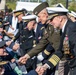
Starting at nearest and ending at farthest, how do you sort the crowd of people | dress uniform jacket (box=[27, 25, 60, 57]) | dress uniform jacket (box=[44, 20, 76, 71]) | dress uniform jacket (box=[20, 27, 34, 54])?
dress uniform jacket (box=[44, 20, 76, 71]) → the crowd of people → dress uniform jacket (box=[27, 25, 60, 57]) → dress uniform jacket (box=[20, 27, 34, 54])

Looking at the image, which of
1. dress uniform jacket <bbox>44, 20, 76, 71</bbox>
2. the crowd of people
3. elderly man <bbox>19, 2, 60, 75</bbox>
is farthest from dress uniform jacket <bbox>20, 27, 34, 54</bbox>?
dress uniform jacket <bbox>44, 20, 76, 71</bbox>

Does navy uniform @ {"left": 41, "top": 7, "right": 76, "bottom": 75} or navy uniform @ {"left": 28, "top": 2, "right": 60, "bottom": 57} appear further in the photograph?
navy uniform @ {"left": 28, "top": 2, "right": 60, "bottom": 57}

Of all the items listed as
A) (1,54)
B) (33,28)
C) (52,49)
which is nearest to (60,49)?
(52,49)

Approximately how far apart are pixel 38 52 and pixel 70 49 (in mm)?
1441

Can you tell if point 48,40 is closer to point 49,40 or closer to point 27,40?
point 49,40

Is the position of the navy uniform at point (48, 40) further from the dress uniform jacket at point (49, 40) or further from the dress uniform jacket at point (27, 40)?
the dress uniform jacket at point (27, 40)

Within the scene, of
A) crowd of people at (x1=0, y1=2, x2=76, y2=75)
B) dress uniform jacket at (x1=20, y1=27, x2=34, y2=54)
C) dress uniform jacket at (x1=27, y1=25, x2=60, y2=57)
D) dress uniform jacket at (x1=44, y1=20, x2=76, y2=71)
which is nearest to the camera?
dress uniform jacket at (x1=44, y1=20, x2=76, y2=71)

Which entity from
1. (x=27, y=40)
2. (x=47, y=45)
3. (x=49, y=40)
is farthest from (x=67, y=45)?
(x=27, y=40)

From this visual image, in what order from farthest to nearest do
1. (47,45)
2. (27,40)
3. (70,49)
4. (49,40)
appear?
(27,40) < (47,45) < (49,40) < (70,49)

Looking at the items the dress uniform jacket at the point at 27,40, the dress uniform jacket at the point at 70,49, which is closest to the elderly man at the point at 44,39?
the dress uniform jacket at the point at 70,49

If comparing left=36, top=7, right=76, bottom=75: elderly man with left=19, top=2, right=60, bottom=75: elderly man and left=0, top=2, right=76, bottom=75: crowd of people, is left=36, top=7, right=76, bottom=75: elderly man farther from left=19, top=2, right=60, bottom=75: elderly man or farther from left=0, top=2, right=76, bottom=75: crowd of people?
left=19, top=2, right=60, bottom=75: elderly man

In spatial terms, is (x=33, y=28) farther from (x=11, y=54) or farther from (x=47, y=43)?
(x=47, y=43)

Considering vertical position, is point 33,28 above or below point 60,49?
below

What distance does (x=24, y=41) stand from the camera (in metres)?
8.35
